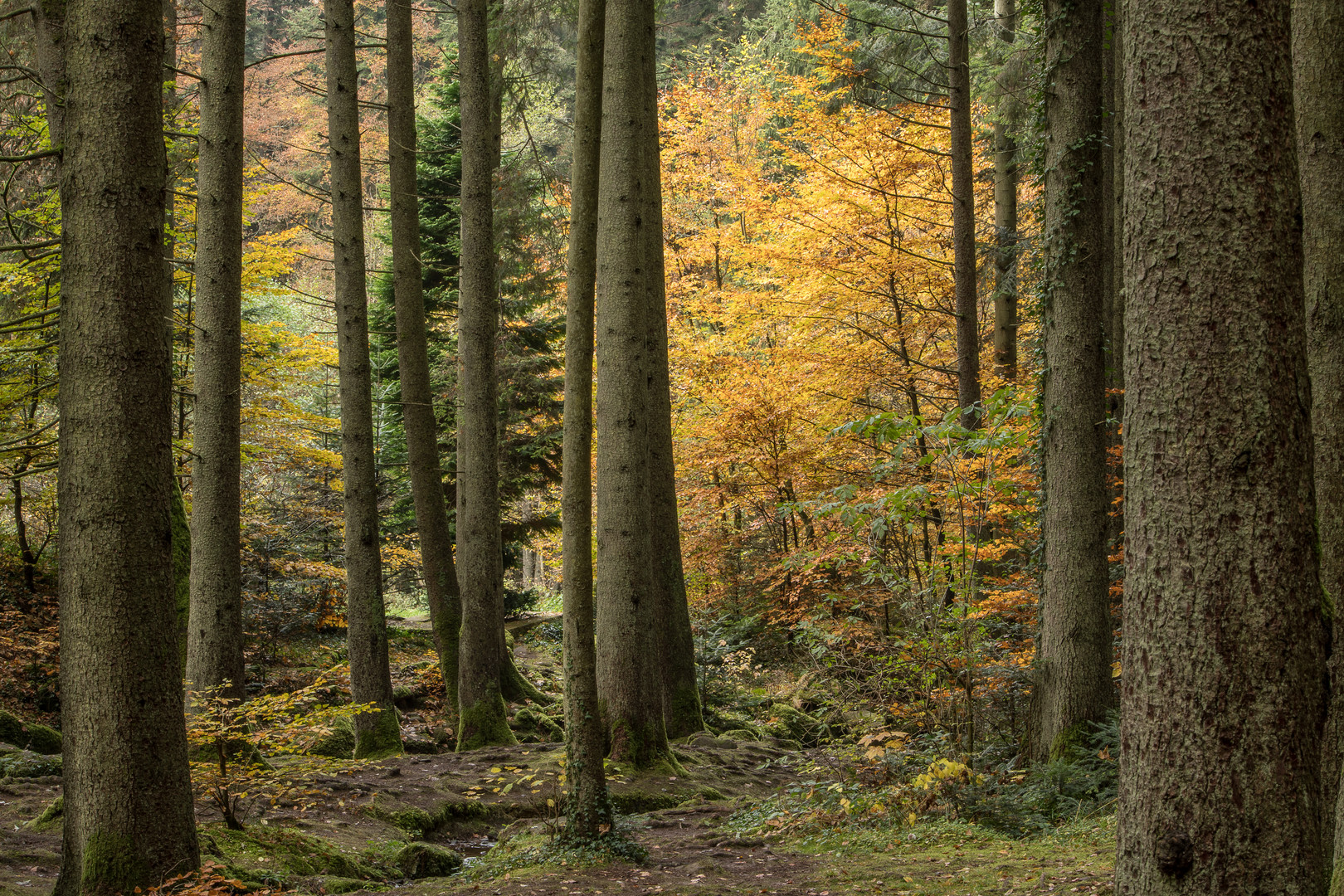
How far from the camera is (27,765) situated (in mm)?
6531

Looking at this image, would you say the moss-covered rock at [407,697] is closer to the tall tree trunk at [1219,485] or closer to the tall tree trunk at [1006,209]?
the tall tree trunk at [1006,209]

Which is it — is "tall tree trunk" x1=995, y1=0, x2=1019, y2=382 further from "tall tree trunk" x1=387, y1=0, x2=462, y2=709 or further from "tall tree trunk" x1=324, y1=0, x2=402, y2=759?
"tall tree trunk" x1=324, y1=0, x2=402, y2=759

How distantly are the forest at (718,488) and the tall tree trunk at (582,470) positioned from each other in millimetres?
33

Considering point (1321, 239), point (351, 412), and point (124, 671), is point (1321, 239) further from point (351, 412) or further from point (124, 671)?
point (351, 412)

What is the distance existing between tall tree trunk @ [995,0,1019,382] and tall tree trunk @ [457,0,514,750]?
6.72 m

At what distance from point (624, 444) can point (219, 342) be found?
3.45m

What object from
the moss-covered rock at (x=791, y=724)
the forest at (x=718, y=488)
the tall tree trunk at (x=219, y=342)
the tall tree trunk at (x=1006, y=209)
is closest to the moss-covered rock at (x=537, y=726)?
the forest at (x=718, y=488)

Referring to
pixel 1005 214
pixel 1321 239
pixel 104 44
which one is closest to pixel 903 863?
pixel 1321 239

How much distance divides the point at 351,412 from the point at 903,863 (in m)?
Result: 6.77

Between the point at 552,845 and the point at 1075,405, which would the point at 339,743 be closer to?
the point at 552,845

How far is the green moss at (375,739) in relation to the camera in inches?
358

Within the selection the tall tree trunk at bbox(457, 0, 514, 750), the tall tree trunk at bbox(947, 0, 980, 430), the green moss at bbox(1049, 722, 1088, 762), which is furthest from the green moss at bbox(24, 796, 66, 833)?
the tall tree trunk at bbox(947, 0, 980, 430)

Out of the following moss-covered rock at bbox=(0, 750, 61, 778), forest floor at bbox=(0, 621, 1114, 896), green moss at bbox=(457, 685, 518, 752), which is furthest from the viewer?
green moss at bbox=(457, 685, 518, 752)

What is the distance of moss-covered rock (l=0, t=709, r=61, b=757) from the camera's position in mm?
8008
